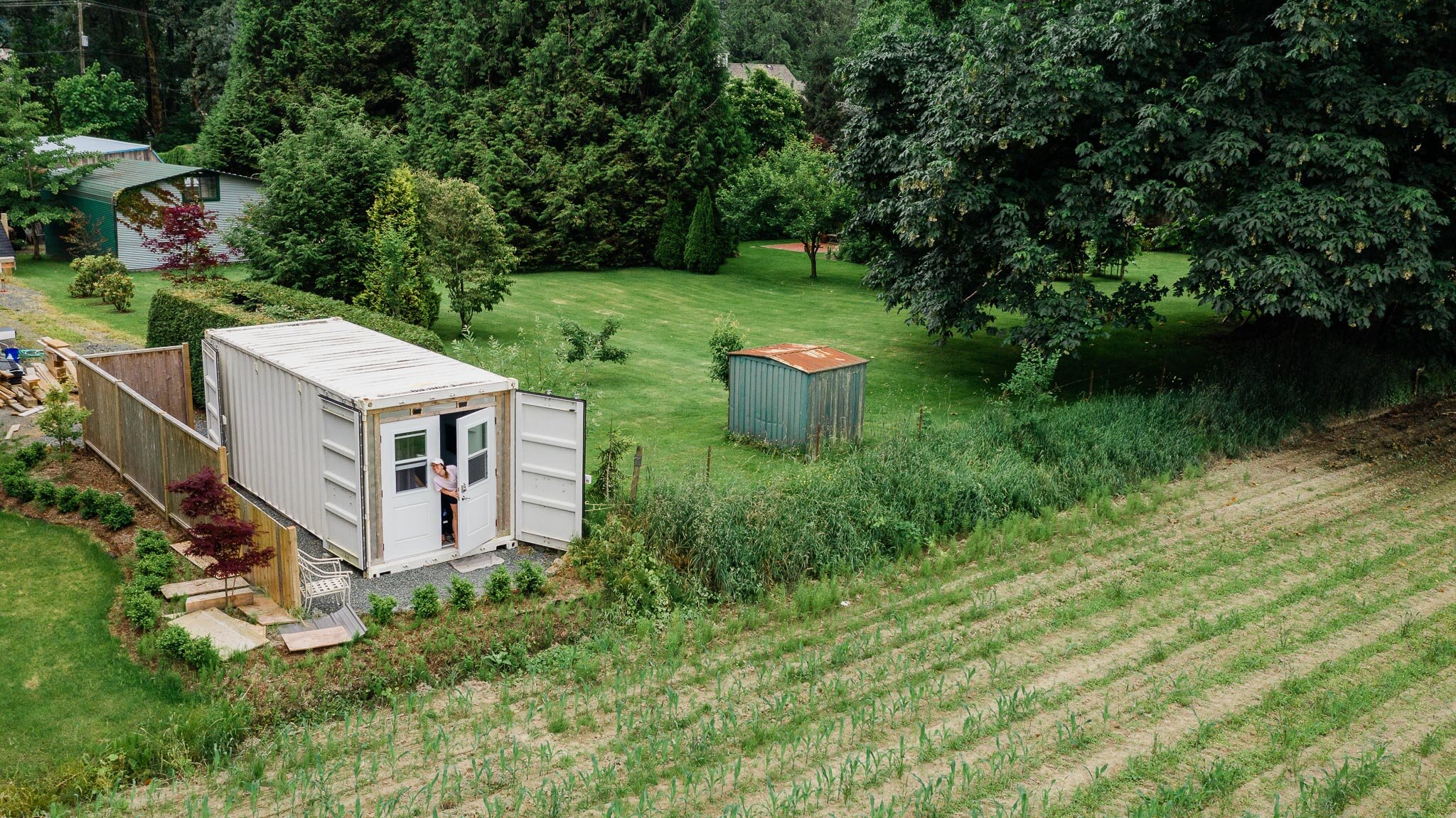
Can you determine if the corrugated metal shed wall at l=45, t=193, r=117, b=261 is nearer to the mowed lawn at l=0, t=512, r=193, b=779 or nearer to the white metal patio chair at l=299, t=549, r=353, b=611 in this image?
the mowed lawn at l=0, t=512, r=193, b=779

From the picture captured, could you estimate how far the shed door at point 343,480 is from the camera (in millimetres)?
12562

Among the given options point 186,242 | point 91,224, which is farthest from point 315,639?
point 91,224

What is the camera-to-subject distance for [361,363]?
14.0 metres

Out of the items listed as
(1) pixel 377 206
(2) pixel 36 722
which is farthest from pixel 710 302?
(2) pixel 36 722

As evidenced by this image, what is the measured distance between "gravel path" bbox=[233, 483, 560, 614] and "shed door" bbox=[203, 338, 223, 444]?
2.37 m

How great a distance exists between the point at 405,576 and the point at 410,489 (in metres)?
1.03

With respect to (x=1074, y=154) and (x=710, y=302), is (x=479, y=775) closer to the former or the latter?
(x=1074, y=154)

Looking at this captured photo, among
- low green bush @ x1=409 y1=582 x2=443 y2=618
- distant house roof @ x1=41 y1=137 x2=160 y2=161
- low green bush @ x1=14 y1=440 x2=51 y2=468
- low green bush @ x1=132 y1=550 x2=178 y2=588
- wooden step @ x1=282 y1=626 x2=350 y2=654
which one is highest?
distant house roof @ x1=41 y1=137 x2=160 y2=161

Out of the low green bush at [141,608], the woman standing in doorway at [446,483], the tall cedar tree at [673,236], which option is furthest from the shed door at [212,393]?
the tall cedar tree at [673,236]

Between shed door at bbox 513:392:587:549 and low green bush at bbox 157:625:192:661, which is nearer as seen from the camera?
low green bush at bbox 157:625:192:661

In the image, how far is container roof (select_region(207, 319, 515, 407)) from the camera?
1270 centimetres

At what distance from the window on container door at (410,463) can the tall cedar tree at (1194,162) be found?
11.2 m

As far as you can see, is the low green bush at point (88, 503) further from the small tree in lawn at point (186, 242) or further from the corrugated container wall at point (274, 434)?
the small tree in lawn at point (186, 242)

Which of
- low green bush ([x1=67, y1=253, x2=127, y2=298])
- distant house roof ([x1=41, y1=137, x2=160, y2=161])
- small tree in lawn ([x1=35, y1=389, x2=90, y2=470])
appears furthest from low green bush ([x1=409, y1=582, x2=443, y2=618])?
distant house roof ([x1=41, y1=137, x2=160, y2=161])
